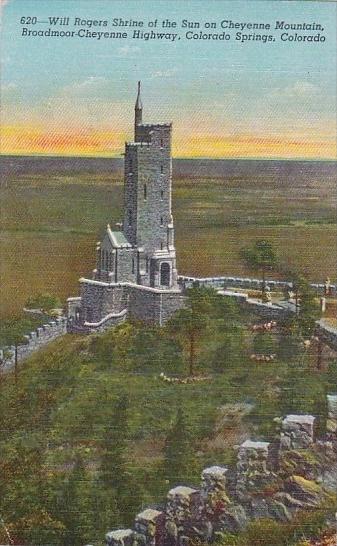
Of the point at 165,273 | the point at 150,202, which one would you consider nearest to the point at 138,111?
the point at 150,202

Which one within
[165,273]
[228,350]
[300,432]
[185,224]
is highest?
[185,224]

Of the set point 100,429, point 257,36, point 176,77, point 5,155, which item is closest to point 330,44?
point 257,36

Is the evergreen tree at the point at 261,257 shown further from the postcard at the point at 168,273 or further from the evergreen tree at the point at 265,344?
the evergreen tree at the point at 265,344

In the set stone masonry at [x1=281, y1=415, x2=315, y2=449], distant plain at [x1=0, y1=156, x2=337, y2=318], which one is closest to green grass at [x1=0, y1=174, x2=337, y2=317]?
distant plain at [x1=0, y1=156, x2=337, y2=318]

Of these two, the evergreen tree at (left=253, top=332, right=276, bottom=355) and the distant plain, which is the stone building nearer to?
the distant plain

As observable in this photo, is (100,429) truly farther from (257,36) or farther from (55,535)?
(257,36)

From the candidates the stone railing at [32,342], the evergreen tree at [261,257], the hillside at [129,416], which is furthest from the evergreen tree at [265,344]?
the stone railing at [32,342]

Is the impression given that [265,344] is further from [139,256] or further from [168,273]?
[139,256]
